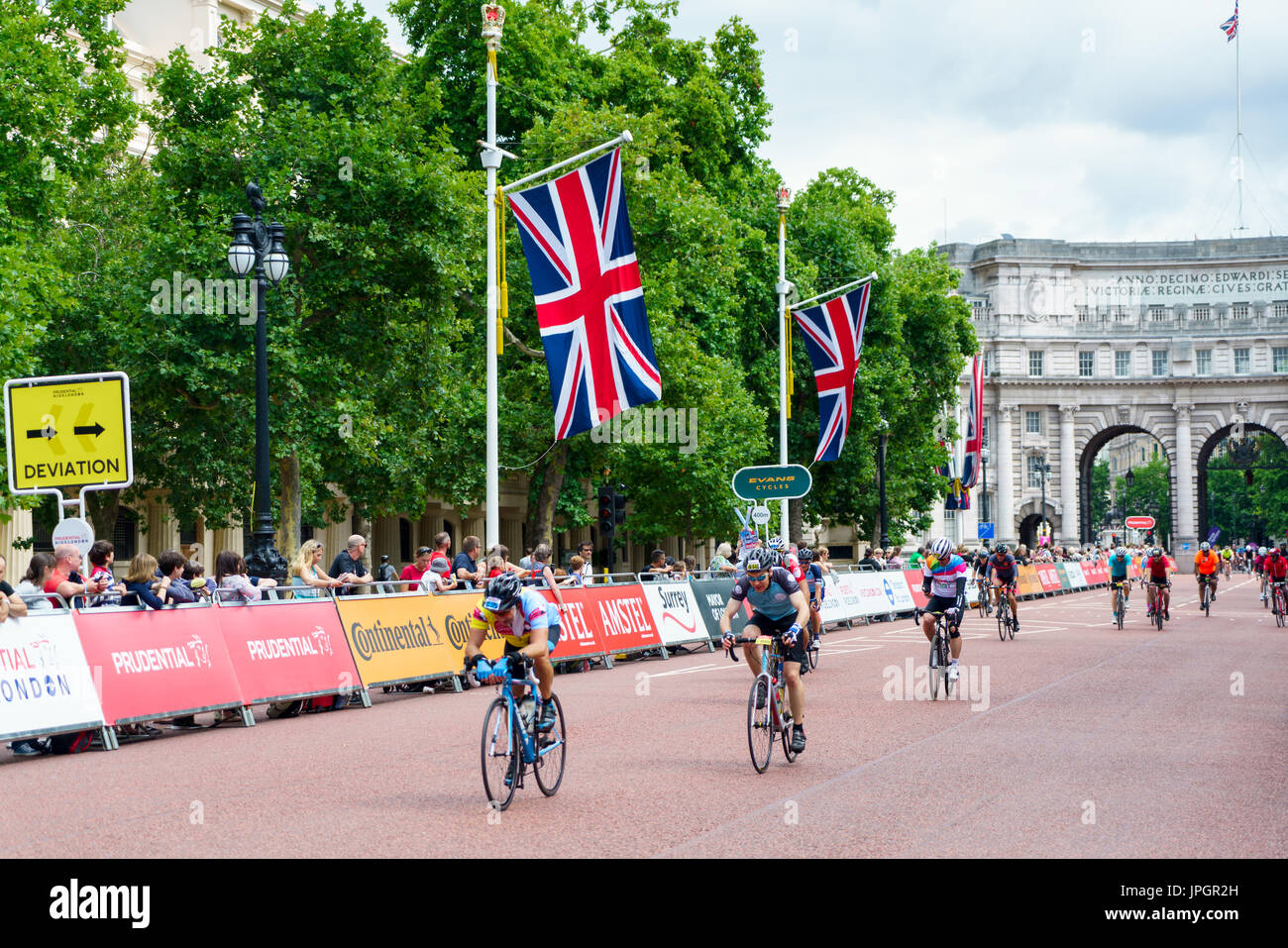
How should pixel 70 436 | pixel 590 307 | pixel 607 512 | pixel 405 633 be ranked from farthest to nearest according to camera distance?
pixel 607 512 → pixel 590 307 → pixel 405 633 → pixel 70 436

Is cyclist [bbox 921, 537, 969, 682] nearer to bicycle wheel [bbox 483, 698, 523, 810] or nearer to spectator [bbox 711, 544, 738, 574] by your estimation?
bicycle wheel [bbox 483, 698, 523, 810]

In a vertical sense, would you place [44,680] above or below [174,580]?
below

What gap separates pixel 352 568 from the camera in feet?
63.2

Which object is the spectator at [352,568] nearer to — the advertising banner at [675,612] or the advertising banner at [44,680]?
the advertising banner at [44,680]

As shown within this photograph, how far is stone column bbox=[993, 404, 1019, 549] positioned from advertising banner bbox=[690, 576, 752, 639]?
70.4 meters

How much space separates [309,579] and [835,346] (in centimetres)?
2039

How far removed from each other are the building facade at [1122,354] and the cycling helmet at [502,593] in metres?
89.1

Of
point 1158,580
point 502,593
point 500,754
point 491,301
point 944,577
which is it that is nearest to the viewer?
point 500,754

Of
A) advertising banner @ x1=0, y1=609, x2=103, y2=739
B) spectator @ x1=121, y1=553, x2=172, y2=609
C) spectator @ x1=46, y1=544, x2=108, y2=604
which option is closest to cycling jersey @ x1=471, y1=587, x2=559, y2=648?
advertising banner @ x1=0, y1=609, x2=103, y2=739

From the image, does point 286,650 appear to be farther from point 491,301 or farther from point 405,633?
point 491,301

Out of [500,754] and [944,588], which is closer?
[500,754]

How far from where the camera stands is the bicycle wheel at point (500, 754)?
31.8 ft

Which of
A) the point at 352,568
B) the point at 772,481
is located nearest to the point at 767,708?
the point at 352,568

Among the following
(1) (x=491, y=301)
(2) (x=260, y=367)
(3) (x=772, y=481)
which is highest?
(1) (x=491, y=301)
